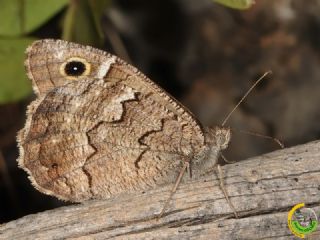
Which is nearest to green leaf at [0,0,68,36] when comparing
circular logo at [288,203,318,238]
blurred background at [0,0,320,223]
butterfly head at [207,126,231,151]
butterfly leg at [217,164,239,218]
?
blurred background at [0,0,320,223]

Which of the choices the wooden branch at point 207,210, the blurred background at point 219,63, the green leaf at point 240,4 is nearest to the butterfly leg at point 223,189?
the wooden branch at point 207,210

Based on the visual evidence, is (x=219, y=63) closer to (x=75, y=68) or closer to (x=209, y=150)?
(x=209, y=150)

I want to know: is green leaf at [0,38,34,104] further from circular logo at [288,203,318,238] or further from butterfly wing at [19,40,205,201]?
Answer: circular logo at [288,203,318,238]

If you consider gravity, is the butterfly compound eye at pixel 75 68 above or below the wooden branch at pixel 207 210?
above

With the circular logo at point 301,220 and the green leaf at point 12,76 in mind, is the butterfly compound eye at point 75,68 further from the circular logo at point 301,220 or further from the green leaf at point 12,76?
the circular logo at point 301,220

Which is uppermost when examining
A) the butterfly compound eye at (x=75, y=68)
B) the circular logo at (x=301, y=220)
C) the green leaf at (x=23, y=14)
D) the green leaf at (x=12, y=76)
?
the green leaf at (x=23, y=14)
